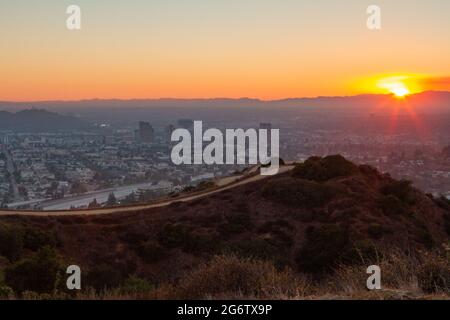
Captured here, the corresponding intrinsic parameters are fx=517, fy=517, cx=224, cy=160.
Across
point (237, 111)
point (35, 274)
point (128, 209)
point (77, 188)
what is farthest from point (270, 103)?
point (35, 274)

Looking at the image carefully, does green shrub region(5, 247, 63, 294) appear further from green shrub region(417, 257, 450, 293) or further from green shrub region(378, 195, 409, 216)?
green shrub region(378, 195, 409, 216)

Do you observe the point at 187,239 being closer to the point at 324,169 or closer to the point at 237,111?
the point at 324,169

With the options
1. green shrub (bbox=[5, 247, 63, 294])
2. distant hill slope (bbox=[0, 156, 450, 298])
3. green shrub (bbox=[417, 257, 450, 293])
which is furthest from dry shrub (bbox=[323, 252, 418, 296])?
distant hill slope (bbox=[0, 156, 450, 298])

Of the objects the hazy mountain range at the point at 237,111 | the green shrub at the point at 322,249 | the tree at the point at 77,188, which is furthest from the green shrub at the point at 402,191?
the hazy mountain range at the point at 237,111

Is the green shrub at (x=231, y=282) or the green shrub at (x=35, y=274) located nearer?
the green shrub at (x=231, y=282)

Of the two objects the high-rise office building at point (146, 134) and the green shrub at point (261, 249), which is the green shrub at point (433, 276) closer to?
the green shrub at point (261, 249)
